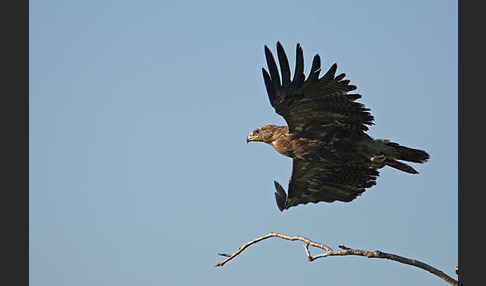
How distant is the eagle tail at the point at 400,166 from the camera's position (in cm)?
952

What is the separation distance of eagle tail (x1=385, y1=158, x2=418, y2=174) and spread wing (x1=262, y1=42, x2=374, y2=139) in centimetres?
78

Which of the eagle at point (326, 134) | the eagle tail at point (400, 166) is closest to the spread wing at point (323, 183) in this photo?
the eagle at point (326, 134)

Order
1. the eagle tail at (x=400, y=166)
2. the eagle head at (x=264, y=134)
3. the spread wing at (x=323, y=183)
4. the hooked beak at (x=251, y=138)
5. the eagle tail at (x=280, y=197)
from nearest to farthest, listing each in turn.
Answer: the eagle tail at (x=400, y=166) → the eagle head at (x=264, y=134) → the hooked beak at (x=251, y=138) → the spread wing at (x=323, y=183) → the eagle tail at (x=280, y=197)

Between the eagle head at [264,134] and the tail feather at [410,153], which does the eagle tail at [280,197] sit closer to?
the eagle head at [264,134]

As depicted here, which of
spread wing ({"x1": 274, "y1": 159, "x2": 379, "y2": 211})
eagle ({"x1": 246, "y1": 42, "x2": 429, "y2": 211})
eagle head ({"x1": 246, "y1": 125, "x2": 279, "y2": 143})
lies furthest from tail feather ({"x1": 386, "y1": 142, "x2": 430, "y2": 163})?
eagle head ({"x1": 246, "y1": 125, "x2": 279, "y2": 143})

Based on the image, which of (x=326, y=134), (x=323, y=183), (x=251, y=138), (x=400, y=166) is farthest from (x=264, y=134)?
(x=400, y=166)

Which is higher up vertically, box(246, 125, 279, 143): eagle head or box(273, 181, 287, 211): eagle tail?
box(246, 125, 279, 143): eagle head

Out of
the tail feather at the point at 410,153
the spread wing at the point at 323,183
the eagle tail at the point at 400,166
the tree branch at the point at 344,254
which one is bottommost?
the tree branch at the point at 344,254

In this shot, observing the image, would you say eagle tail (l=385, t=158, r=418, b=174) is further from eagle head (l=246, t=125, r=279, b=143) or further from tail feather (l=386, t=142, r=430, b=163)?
eagle head (l=246, t=125, r=279, b=143)

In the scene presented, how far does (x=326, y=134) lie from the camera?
940 cm

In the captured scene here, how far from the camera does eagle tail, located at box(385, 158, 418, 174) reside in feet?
31.2

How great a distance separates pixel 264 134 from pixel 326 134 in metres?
0.98

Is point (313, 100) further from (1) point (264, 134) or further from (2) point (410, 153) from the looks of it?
(2) point (410, 153)
